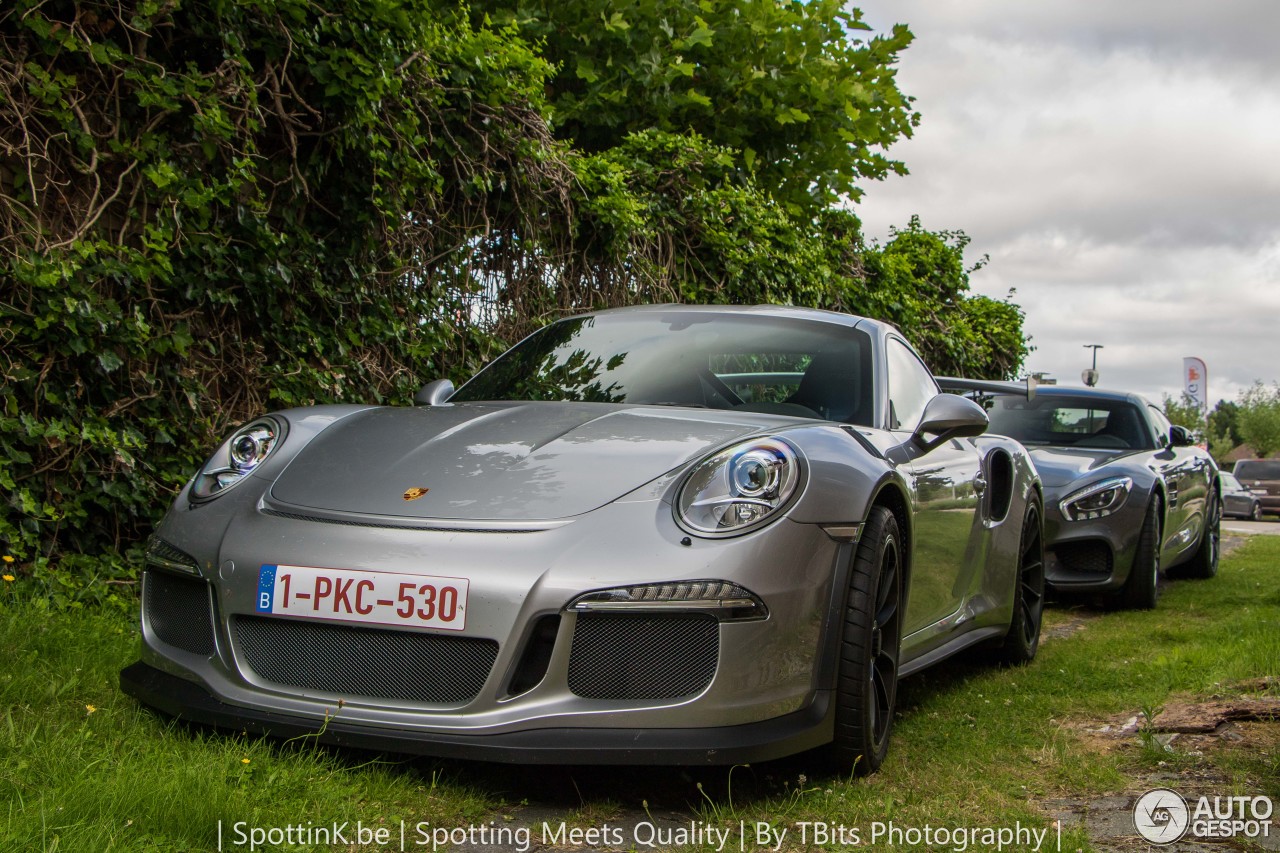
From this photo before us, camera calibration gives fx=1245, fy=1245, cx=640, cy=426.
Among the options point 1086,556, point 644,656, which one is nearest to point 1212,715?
point 644,656

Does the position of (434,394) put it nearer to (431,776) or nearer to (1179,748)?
(431,776)

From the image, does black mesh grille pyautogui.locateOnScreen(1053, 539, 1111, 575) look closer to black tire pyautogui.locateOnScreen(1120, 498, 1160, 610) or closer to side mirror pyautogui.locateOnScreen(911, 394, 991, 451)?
black tire pyautogui.locateOnScreen(1120, 498, 1160, 610)

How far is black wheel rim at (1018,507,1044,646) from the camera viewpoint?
5426 mm

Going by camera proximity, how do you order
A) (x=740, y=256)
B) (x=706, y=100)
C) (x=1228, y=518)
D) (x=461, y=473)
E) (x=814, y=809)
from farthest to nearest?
(x=1228, y=518) < (x=706, y=100) < (x=740, y=256) < (x=461, y=473) < (x=814, y=809)

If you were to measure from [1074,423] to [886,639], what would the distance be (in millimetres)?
5629

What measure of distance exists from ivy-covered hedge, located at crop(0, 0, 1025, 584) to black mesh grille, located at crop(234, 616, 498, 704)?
1764mm

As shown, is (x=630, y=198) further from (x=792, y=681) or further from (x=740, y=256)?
(x=792, y=681)

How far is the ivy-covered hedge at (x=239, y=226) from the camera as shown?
426cm

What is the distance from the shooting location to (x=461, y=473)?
310cm

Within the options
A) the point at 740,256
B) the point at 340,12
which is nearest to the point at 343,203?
Answer: the point at 340,12

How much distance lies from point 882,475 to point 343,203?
3.06 metres

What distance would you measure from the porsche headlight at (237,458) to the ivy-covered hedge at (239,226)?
1088 mm

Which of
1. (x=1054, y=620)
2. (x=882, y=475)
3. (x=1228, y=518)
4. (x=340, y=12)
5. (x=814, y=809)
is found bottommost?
(x=1228, y=518)

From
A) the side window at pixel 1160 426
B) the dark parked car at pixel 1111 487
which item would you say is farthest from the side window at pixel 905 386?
the side window at pixel 1160 426
